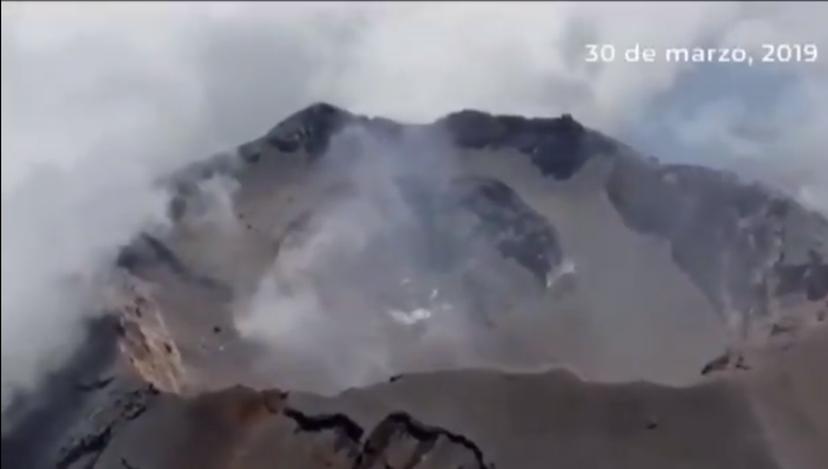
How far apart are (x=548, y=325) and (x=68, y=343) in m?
21.9

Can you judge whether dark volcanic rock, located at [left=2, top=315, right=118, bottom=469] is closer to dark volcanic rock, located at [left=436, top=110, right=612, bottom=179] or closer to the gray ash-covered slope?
the gray ash-covered slope

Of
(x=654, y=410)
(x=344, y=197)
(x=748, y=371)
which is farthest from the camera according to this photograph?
(x=344, y=197)

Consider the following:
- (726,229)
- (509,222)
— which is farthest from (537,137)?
(726,229)

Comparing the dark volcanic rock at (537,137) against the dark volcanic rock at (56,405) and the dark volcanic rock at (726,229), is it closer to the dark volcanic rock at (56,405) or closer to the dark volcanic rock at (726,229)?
the dark volcanic rock at (726,229)

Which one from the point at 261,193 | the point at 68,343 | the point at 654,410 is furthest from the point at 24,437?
the point at 654,410

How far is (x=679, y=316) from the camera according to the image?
53688mm

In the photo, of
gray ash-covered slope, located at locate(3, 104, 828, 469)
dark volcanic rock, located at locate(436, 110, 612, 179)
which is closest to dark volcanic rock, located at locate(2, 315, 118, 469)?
gray ash-covered slope, located at locate(3, 104, 828, 469)

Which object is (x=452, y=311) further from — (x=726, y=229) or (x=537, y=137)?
(x=537, y=137)

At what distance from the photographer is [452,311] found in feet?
191

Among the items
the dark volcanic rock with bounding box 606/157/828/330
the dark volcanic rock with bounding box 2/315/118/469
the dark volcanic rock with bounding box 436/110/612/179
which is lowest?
the dark volcanic rock with bounding box 2/315/118/469

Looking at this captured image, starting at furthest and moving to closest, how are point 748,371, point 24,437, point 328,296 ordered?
point 328,296 → point 24,437 → point 748,371

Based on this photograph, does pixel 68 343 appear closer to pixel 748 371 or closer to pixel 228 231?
pixel 228 231

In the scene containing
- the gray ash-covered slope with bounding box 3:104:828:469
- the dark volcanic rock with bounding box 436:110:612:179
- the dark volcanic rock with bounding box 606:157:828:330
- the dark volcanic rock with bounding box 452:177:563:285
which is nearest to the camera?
the gray ash-covered slope with bounding box 3:104:828:469

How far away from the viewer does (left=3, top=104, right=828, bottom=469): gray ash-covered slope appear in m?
42.8
